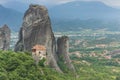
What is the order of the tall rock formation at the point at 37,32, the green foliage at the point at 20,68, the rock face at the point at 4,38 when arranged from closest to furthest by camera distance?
the green foliage at the point at 20,68 < the tall rock formation at the point at 37,32 < the rock face at the point at 4,38

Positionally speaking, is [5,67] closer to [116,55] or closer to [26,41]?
[26,41]

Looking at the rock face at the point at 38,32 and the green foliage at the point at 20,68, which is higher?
the rock face at the point at 38,32

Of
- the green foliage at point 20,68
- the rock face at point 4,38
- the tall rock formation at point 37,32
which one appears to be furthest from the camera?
the rock face at point 4,38

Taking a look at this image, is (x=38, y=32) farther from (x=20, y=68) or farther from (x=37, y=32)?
(x=20, y=68)

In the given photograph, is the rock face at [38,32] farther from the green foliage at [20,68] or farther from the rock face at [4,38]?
the green foliage at [20,68]

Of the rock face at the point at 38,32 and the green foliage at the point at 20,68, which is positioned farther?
the rock face at the point at 38,32

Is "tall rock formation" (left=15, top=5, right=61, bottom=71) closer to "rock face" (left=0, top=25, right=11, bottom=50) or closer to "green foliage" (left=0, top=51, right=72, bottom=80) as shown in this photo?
"rock face" (left=0, top=25, right=11, bottom=50)

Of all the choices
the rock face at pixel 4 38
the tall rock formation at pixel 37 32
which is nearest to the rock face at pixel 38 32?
the tall rock formation at pixel 37 32

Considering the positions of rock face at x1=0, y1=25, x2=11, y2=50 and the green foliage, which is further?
rock face at x1=0, y1=25, x2=11, y2=50

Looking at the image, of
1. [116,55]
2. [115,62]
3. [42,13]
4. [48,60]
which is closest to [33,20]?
[42,13]

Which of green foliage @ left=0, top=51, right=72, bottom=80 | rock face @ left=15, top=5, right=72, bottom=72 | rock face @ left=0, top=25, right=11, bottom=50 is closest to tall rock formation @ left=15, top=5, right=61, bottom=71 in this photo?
rock face @ left=15, top=5, right=72, bottom=72
